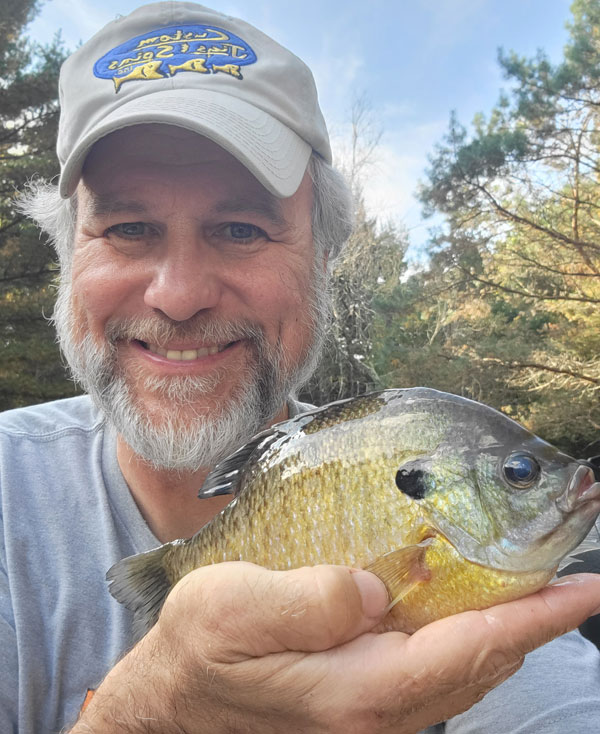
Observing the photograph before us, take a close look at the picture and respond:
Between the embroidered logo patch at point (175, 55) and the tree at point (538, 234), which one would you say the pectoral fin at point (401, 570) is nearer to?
the embroidered logo patch at point (175, 55)

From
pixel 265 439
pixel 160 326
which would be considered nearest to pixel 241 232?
pixel 160 326

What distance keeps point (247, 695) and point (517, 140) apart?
48.6 ft

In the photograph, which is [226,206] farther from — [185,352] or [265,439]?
[265,439]

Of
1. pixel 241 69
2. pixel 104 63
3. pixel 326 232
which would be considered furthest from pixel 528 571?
pixel 104 63

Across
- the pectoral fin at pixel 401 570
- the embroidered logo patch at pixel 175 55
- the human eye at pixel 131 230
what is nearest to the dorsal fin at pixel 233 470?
the pectoral fin at pixel 401 570

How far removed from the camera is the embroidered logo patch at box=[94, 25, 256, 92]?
81.0 inches

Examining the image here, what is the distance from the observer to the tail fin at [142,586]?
55.7 inches

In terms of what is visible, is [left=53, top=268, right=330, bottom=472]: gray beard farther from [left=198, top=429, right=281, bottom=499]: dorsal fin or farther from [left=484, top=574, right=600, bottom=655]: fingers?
[left=484, top=574, right=600, bottom=655]: fingers

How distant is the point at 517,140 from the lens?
527 inches

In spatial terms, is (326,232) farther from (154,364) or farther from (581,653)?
(581,653)

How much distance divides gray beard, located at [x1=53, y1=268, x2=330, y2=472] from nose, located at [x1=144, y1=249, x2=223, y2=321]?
6 centimetres

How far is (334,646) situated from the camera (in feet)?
3.46

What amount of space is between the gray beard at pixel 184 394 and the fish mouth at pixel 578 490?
3.93 ft

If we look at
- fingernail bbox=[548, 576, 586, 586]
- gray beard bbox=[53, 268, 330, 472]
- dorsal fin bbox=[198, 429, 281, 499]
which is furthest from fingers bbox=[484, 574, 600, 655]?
gray beard bbox=[53, 268, 330, 472]
